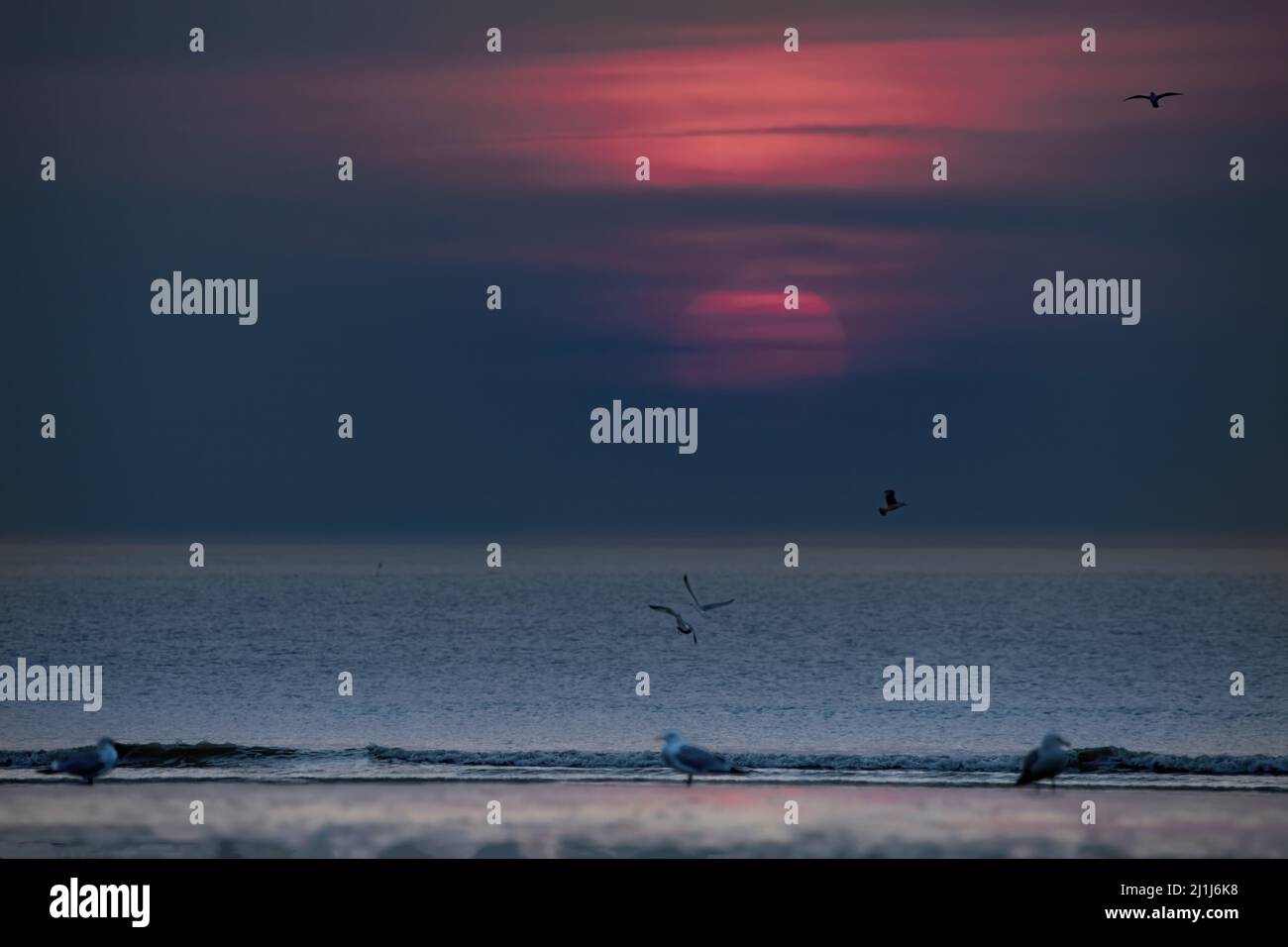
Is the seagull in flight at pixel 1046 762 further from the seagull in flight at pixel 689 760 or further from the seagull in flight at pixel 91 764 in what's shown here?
the seagull in flight at pixel 91 764

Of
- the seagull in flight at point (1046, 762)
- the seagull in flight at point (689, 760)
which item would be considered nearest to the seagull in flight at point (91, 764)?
the seagull in flight at point (689, 760)

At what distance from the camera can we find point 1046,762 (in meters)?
16.6

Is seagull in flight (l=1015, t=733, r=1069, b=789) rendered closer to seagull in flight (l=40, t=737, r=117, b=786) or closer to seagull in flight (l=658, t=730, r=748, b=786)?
seagull in flight (l=658, t=730, r=748, b=786)

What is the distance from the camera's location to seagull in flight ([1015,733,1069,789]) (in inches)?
655

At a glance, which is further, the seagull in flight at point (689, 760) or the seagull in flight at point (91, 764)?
the seagull in flight at point (689, 760)

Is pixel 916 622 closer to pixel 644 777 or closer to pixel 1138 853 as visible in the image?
pixel 644 777

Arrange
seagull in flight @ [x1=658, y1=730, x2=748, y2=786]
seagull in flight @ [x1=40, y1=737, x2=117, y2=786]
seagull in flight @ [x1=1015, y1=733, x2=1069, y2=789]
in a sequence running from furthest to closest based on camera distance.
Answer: seagull in flight @ [x1=658, y1=730, x2=748, y2=786] → seagull in flight @ [x1=40, y1=737, x2=117, y2=786] → seagull in flight @ [x1=1015, y1=733, x2=1069, y2=789]

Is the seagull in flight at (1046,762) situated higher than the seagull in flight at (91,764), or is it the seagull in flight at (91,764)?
the seagull in flight at (91,764)

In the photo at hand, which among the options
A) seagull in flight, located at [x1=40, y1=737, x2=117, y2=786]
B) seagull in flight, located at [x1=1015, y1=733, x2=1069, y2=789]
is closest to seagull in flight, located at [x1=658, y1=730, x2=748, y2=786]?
seagull in flight, located at [x1=1015, y1=733, x2=1069, y2=789]

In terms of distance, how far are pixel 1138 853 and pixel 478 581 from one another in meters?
79.9

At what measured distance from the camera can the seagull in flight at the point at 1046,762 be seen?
A: 16.6 metres

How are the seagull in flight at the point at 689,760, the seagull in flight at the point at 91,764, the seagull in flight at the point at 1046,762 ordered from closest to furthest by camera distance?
the seagull in flight at the point at 1046,762 < the seagull in flight at the point at 91,764 < the seagull in flight at the point at 689,760

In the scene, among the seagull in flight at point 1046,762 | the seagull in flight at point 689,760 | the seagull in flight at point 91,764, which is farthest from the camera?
the seagull in flight at point 689,760

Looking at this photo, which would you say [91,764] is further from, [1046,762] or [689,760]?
[1046,762]
